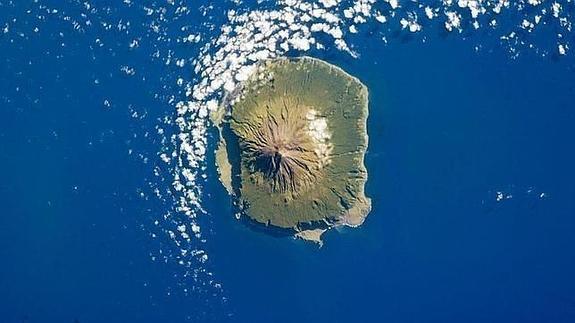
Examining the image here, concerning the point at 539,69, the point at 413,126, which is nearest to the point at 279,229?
the point at 413,126

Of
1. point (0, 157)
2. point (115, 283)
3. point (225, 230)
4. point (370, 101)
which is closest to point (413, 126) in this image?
point (370, 101)

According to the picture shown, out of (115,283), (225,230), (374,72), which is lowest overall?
(115,283)

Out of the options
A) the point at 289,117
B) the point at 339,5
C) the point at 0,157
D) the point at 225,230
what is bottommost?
the point at 225,230

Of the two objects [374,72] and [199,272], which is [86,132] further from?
[374,72]

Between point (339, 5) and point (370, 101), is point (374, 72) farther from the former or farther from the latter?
point (339, 5)

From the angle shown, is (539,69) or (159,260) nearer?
(539,69)

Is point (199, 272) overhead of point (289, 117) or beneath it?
beneath

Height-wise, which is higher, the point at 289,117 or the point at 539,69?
the point at 539,69
